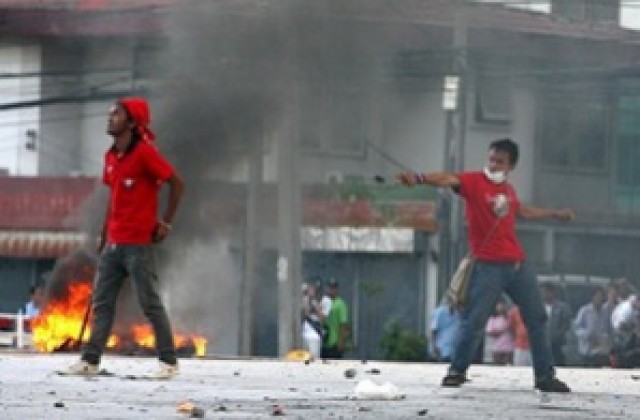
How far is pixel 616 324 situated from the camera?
24.8 m

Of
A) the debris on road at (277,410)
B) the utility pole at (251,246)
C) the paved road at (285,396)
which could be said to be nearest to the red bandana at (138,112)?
the paved road at (285,396)

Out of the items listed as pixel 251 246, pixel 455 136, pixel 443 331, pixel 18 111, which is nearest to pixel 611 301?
pixel 443 331

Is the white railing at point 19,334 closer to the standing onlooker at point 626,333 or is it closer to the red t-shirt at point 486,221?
the standing onlooker at point 626,333

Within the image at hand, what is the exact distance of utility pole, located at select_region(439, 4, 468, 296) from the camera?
27234 millimetres

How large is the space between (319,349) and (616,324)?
4.47 meters

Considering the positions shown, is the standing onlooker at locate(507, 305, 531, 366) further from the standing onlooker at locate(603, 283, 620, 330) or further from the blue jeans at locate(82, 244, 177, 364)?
the blue jeans at locate(82, 244, 177, 364)

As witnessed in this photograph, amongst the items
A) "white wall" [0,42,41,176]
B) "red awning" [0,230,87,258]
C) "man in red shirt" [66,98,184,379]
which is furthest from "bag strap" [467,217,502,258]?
"white wall" [0,42,41,176]

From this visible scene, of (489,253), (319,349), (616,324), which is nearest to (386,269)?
(319,349)

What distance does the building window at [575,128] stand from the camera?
3080 cm

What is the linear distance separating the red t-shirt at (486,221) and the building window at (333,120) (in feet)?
38.9

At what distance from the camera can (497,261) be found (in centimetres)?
1361

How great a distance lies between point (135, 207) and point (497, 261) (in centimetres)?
221

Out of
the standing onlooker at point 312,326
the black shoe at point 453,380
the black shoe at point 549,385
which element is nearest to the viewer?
the black shoe at point 549,385

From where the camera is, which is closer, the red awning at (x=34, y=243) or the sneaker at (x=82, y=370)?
the sneaker at (x=82, y=370)
